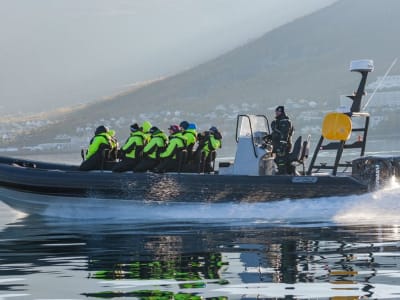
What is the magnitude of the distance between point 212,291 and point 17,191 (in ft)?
33.1

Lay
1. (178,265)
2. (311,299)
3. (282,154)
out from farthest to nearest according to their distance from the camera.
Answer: (282,154), (178,265), (311,299)

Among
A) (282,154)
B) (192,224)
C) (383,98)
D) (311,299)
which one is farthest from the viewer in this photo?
(383,98)

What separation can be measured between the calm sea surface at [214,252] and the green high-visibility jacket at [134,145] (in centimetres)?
119

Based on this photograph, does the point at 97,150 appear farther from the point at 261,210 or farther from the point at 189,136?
the point at 261,210

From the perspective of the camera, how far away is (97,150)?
2061 centimetres

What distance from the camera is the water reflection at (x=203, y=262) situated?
11375 millimetres

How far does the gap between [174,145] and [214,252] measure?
6.03 meters

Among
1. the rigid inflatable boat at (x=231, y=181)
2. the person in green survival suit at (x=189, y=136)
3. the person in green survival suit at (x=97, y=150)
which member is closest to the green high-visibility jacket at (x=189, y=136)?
the person in green survival suit at (x=189, y=136)

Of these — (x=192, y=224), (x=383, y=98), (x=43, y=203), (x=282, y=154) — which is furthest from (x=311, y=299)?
(x=383, y=98)

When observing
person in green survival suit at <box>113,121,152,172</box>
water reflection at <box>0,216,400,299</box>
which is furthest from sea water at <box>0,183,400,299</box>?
person in green survival suit at <box>113,121,152,172</box>


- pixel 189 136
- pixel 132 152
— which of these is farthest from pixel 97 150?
pixel 189 136

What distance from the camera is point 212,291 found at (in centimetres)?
1128

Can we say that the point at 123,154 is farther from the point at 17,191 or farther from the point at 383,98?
the point at 383,98

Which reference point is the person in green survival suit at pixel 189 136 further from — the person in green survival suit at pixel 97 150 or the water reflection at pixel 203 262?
the water reflection at pixel 203 262
